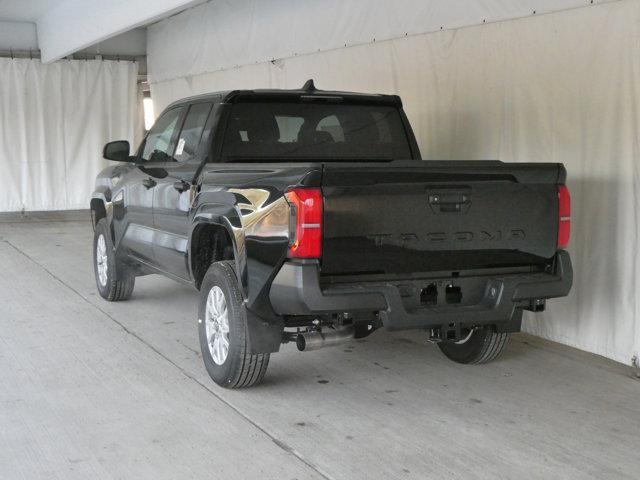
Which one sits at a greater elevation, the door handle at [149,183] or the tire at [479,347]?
the door handle at [149,183]

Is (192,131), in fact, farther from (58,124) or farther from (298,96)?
(58,124)

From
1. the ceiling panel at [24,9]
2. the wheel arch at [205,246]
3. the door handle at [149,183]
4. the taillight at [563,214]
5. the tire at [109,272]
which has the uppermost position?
the ceiling panel at [24,9]

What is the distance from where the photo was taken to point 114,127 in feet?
50.0

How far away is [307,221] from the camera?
3779 millimetres

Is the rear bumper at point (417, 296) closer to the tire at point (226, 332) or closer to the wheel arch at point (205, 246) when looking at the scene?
the tire at point (226, 332)

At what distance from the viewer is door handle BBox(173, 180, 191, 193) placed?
5.12 m

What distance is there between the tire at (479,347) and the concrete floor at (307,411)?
75 millimetres

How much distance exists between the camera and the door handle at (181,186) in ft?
16.8

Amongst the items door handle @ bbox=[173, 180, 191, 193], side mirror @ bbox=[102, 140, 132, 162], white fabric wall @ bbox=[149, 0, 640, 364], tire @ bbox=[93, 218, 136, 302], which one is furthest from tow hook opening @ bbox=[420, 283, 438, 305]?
tire @ bbox=[93, 218, 136, 302]

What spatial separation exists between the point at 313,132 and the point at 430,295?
1634 mm

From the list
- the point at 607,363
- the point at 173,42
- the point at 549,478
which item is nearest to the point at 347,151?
the point at 607,363

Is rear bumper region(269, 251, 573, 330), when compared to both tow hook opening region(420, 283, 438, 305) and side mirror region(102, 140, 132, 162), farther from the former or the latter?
side mirror region(102, 140, 132, 162)

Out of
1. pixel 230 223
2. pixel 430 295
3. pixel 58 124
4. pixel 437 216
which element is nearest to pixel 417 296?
pixel 430 295

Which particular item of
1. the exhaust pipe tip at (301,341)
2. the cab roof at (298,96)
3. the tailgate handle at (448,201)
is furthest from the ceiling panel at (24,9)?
the tailgate handle at (448,201)
